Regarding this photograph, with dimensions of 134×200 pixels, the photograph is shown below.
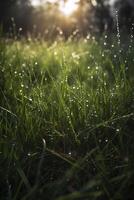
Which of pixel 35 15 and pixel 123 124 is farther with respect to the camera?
pixel 35 15

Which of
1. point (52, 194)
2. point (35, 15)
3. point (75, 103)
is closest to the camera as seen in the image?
point (52, 194)

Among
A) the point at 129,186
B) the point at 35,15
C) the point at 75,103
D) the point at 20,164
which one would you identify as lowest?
the point at 129,186

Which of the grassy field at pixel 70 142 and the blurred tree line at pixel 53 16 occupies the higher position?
the blurred tree line at pixel 53 16

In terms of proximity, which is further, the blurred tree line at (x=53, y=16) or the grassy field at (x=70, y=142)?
the blurred tree line at (x=53, y=16)

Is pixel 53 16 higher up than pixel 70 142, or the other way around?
pixel 53 16

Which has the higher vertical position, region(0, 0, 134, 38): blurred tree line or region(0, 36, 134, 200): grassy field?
region(0, 0, 134, 38): blurred tree line

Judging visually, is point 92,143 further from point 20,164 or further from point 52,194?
point 52,194

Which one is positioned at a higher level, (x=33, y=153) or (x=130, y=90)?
(x=130, y=90)

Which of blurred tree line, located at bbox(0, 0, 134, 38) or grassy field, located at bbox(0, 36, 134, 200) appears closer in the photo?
grassy field, located at bbox(0, 36, 134, 200)

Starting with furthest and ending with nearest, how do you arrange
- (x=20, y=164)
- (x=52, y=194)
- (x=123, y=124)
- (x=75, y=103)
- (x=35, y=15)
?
(x=35, y=15) < (x=75, y=103) < (x=123, y=124) < (x=20, y=164) < (x=52, y=194)

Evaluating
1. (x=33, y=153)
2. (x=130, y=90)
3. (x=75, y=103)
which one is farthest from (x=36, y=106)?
(x=130, y=90)

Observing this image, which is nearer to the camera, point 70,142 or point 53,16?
point 70,142
